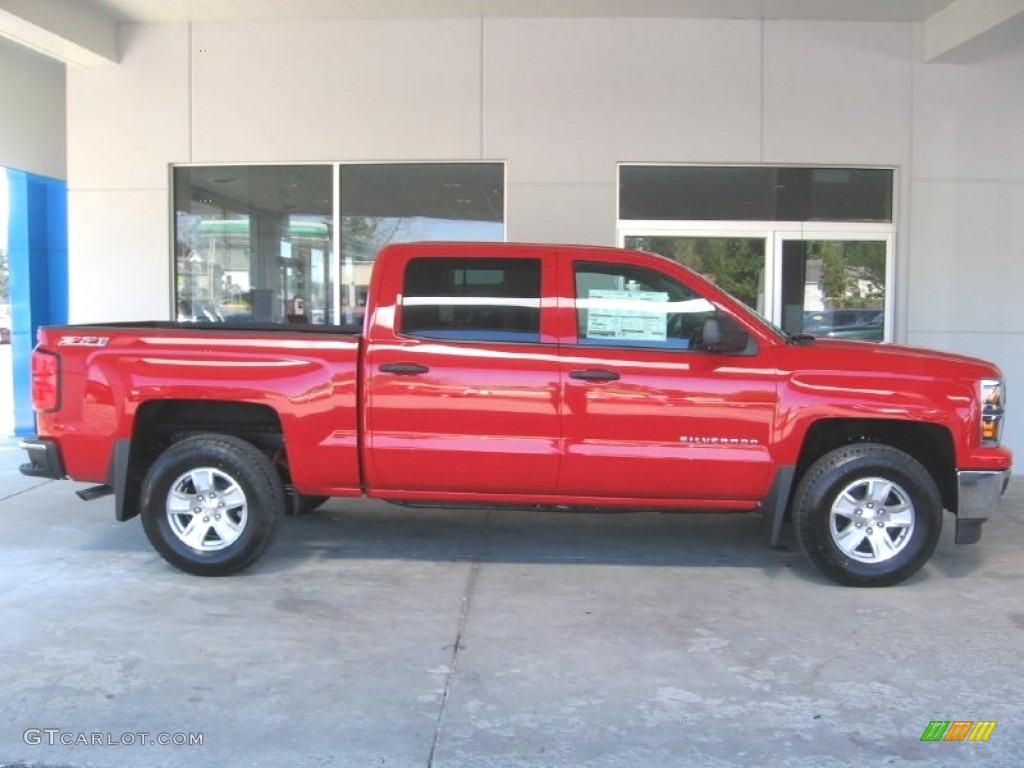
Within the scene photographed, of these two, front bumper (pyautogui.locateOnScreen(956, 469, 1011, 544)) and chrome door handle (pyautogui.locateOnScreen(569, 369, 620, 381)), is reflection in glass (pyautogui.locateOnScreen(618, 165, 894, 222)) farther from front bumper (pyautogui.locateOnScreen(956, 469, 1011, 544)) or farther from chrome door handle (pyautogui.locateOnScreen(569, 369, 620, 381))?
front bumper (pyautogui.locateOnScreen(956, 469, 1011, 544))

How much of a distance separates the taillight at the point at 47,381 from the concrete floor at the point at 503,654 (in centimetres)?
111

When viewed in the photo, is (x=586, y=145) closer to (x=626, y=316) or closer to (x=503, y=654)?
(x=626, y=316)

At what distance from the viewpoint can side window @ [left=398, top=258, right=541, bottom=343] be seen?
5492 mm

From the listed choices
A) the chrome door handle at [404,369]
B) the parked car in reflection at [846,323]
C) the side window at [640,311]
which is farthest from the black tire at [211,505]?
the parked car in reflection at [846,323]

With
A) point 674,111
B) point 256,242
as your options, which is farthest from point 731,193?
point 256,242

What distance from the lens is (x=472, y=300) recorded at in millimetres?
5559

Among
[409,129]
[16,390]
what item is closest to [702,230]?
[409,129]

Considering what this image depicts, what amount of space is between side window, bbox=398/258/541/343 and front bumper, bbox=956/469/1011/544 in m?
2.67

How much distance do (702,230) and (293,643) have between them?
6335 mm

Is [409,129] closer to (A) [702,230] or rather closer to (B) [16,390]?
(A) [702,230]

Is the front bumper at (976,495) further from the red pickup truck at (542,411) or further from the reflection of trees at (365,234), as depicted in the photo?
the reflection of trees at (365,234)

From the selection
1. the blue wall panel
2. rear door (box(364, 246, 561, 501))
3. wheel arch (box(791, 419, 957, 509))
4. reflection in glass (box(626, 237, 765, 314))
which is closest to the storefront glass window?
reflection in glass (box(626, 237, 765, 314))

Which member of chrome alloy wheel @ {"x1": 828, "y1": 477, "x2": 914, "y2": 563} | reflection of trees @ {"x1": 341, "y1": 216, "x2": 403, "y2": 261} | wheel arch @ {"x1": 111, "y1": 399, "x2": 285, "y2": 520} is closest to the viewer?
chrome alloy wheel @ {"x1": 828, "y1": 477, "x2": 914, "y2": 563}

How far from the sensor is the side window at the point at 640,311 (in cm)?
545
